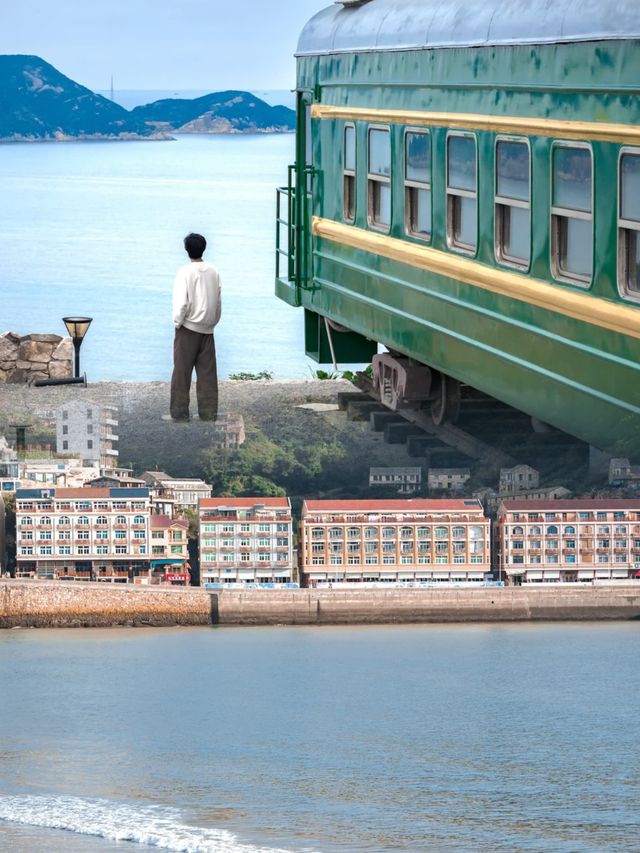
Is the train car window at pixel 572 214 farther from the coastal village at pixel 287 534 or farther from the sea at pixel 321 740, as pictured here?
the sea at pixel 321 740

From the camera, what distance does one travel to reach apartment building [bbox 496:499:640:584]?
2382 inches

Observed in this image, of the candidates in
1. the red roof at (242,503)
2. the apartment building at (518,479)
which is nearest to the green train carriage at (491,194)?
the apartment building at (518,479)

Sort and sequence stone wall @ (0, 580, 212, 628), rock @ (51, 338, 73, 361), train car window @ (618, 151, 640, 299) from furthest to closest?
stone wall @ (0, 580, 212, 628) → rock @ (51, 338, 73, 361) → train car window @ (618, 151, 640, 299)

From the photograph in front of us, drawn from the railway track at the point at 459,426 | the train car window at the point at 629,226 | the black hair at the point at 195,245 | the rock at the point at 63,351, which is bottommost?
the rock at the point at 63,351

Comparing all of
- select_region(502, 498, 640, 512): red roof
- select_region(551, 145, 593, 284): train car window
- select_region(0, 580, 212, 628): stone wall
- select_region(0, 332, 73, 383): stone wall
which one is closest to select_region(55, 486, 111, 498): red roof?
select_region(0, 580, 212, 628): stone wall

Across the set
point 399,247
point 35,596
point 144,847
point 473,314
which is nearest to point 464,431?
point 399,247

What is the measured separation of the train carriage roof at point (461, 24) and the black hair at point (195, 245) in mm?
1066

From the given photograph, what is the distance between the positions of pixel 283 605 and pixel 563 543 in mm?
9169

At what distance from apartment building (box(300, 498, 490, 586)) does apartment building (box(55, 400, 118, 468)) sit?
914cm

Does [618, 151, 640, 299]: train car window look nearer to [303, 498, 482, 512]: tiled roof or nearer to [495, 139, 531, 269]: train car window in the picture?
[495, 139, 531, 269]: train car window

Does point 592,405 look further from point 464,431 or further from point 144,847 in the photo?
point 144,847

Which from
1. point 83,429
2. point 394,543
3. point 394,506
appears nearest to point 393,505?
point 394,506

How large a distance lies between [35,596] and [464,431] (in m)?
49.9

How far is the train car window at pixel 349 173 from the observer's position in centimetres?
844
